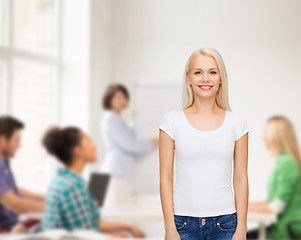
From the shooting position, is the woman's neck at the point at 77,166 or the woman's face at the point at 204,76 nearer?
the woman's face at the point at 204,76

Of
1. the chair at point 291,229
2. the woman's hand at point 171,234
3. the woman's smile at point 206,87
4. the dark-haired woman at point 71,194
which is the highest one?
the woman's smile at point 206,87

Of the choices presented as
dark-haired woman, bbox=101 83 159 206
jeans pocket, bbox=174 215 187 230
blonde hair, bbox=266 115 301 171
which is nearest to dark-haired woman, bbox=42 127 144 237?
dark-haired woman, bbox=101 83 159 206

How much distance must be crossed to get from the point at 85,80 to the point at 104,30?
406 millimetres

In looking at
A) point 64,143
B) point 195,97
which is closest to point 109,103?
point 64,143

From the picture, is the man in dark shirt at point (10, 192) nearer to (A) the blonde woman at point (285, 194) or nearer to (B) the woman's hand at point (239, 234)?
(A) the blonde woman at point (285, 194)

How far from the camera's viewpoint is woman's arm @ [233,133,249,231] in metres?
0.50

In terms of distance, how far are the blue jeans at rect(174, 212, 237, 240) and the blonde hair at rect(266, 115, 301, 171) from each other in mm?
1927

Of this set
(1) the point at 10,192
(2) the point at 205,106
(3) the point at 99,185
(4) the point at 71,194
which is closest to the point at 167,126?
(2) the point at 205,106

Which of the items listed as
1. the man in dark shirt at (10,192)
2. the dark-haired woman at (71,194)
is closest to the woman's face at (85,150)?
the dark-haired woman at (71,194)

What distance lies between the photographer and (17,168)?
9.91 ft

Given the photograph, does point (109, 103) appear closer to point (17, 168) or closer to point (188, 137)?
point (17, 168)

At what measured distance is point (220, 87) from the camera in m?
0.50

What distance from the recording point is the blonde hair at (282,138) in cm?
235

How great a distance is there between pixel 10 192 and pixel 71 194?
0.54 meters
